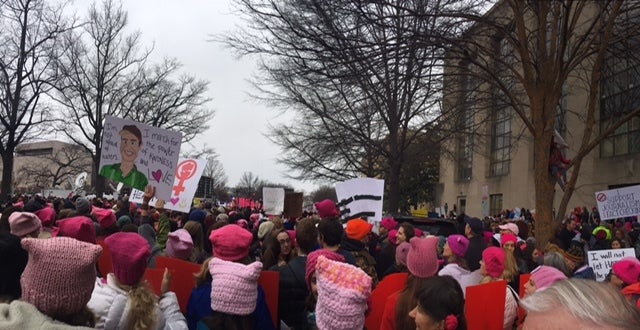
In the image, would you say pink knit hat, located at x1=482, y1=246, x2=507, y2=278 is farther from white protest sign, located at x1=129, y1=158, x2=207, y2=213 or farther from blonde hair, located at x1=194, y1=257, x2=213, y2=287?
white protest sign, located at x1=129, y1=158, x2=207, y2=213

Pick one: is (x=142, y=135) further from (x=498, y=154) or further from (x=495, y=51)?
(x=498, y=154)

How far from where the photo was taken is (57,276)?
2.42 meters

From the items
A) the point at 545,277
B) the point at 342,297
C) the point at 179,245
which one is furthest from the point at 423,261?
the point at 179,245

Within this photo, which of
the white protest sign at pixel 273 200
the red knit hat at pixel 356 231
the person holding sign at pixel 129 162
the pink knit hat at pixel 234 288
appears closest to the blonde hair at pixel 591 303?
the pink knit hat at pixel 234 288

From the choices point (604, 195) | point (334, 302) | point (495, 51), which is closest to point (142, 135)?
point (334, 302)

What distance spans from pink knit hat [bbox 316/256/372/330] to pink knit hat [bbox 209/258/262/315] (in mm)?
471

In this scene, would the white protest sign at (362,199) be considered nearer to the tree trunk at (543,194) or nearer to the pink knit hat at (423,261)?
the tree trunk at (543,194)

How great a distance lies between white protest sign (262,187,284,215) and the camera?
15430 mm

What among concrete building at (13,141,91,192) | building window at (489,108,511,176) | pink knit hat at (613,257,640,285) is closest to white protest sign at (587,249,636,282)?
pink knit hat at (613,257,640,285)

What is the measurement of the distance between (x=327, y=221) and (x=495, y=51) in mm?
7618

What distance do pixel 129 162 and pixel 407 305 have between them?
552 cm

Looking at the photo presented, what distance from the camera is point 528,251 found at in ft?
27.9

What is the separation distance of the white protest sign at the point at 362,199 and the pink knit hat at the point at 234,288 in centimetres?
673

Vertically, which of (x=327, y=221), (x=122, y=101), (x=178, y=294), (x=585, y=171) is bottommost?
(x=178, y=294)
